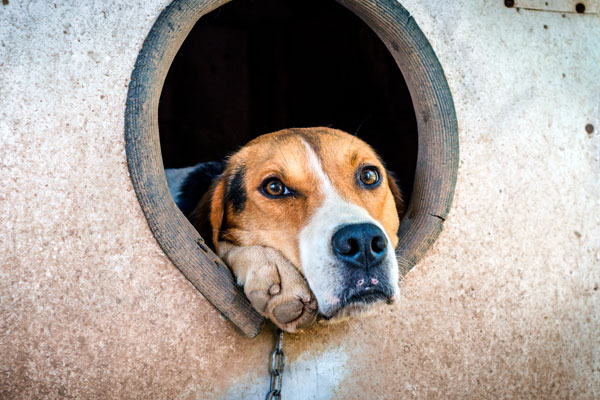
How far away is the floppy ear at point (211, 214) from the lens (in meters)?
2.74

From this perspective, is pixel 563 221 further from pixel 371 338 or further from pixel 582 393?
pixel 371 338

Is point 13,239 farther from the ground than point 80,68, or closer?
closer

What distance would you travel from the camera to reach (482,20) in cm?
294

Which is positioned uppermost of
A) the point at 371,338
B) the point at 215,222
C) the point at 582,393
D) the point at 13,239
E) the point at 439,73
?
the point at 439,73

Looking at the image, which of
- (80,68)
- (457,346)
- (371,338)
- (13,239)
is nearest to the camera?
(13,239)

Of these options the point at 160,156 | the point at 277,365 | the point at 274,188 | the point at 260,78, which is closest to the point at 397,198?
the point at 274,188

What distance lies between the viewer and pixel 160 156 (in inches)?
90.9

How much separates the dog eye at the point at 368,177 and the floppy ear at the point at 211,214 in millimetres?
840

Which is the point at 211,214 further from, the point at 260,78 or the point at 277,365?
the point at 260,78

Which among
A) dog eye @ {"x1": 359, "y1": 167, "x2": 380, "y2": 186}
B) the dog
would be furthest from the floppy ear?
dog eye @ {"x1": 359, "y1": 167, "x2": 380, "y2": 186}

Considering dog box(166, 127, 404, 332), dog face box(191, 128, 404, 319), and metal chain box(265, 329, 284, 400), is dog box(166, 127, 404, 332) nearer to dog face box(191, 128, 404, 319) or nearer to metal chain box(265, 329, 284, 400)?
dog face box(191, 128, 404, 319)

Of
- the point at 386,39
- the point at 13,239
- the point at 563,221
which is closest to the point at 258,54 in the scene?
the point at 386,39

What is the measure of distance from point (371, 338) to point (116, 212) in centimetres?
142

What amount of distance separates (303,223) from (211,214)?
29.7 inches
